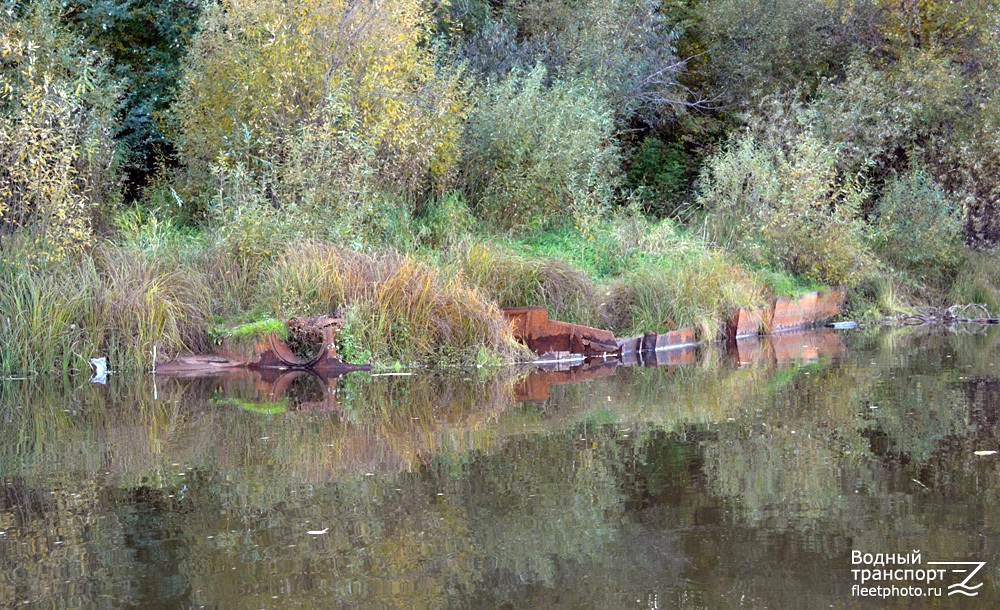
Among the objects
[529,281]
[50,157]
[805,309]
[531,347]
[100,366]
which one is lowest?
[805,309]

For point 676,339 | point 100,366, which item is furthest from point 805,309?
point 100,366

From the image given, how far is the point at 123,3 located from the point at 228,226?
27.9 feet

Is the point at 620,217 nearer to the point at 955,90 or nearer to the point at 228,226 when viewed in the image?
the point at 228,226

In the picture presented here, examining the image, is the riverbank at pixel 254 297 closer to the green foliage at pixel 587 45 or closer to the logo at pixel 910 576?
the green foliage at pixel 587 45

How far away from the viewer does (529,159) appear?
60.4ft

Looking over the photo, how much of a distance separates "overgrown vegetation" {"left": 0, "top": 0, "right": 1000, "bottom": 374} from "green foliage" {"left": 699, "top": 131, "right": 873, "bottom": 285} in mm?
65

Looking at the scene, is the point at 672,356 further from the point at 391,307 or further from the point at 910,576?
the point at 910,576

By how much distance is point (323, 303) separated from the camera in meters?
13.3

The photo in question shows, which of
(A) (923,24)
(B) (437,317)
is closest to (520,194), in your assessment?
(B) (437,317)

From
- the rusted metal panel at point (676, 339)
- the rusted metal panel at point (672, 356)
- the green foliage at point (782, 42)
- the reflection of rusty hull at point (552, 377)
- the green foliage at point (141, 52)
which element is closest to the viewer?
the reflection of rusty hull at point (552, 377)

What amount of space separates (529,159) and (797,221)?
4.74 metres

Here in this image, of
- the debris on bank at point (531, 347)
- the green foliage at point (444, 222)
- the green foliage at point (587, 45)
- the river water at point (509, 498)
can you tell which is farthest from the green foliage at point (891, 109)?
the river water at point (509, 498)

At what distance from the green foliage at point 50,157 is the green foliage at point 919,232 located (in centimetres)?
1367

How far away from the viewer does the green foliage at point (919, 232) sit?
21.4 meters
